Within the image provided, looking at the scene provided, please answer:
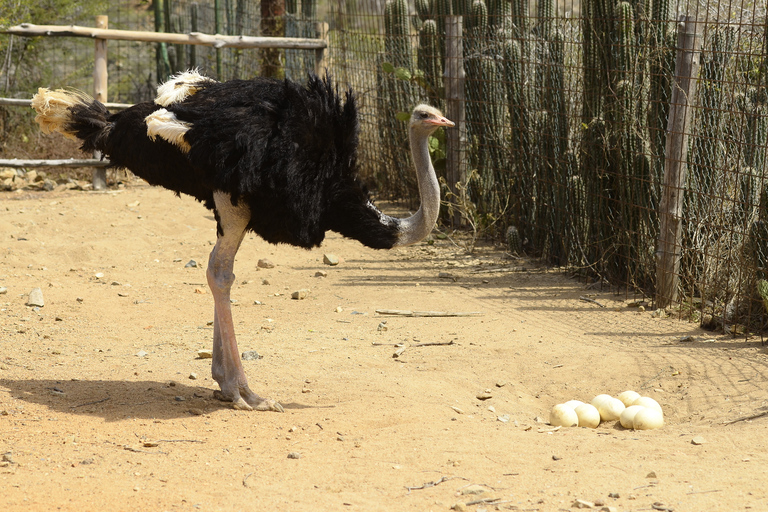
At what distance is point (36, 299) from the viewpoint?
6.23 meters

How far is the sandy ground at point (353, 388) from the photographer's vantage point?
349cm

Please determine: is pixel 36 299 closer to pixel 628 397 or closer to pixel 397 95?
pixel 628 397

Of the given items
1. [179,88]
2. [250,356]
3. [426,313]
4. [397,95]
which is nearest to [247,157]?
[179,88]

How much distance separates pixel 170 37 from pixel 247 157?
6865 millimetres

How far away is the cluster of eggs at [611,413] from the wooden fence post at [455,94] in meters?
4.56

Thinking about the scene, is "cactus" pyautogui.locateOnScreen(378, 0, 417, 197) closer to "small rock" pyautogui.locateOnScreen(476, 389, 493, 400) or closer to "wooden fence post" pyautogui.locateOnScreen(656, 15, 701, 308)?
"wooden fence post" pyautogui.locateOnScreen(656, 15, 701, 308)

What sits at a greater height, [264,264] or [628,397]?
[264,264]

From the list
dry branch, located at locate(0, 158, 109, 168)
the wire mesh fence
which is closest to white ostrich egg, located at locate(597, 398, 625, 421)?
the wire mesh fence

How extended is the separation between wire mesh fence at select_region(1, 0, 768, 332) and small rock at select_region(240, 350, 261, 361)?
117 inches

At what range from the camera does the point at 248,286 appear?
23.6 feet

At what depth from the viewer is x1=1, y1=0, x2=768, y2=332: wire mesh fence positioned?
5.91 m

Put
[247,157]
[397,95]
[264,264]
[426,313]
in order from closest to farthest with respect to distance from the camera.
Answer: [247,157]
[426,313]
[264,264]
[397,95]

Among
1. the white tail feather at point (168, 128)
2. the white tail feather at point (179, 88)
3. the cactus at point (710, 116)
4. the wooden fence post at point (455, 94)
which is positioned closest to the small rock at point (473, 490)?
the white tail feather at point (168, 128)

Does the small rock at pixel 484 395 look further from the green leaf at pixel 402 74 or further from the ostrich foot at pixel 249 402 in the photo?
the green leaf at pixel 402 74
